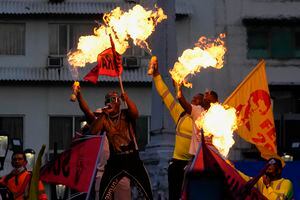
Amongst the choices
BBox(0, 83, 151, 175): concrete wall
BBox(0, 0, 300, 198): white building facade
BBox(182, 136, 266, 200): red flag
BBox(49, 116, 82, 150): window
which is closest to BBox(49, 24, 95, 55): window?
BBox(0, 0, 300, 198): white building facade

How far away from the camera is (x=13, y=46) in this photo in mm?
31656

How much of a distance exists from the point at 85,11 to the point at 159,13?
47.6 feet

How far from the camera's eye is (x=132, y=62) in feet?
102

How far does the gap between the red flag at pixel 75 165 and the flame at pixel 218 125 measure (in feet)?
4.30

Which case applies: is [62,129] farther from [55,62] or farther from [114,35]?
[114,35]

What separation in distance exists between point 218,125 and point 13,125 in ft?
65.9

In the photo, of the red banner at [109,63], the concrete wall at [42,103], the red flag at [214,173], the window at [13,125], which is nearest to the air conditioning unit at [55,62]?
the concrete wall at [42,103]

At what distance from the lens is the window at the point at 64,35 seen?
103ft

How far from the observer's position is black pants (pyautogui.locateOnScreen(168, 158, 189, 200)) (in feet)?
40.2

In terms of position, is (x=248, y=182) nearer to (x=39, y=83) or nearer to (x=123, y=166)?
(x=123, y=166)

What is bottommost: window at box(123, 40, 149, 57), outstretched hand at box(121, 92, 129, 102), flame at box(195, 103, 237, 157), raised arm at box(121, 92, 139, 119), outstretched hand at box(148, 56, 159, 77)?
flame at box(195, 103, 237, 157)

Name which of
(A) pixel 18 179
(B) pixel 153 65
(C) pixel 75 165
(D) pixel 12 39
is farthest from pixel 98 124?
(D) pixel 12 39

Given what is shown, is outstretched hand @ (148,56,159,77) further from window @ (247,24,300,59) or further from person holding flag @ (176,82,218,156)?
window @ (247,24,300,59)

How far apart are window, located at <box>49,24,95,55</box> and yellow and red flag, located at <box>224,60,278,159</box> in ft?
55.1
